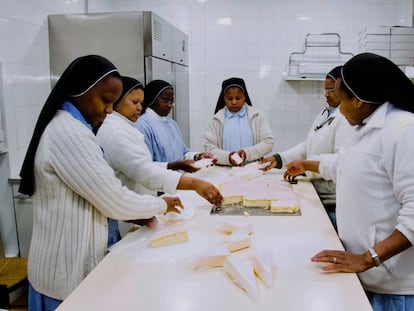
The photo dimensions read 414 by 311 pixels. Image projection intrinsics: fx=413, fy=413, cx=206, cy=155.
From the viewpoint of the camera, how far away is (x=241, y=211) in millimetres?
1960

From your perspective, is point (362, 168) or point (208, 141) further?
point (208, 141)

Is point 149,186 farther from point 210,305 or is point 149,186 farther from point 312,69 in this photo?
point 312,69

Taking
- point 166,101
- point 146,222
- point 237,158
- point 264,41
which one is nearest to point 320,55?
point 264,41

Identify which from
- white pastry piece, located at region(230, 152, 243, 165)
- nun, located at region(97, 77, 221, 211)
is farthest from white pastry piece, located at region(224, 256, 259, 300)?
white pastry piece, located at region(230, 152, 243, 165)

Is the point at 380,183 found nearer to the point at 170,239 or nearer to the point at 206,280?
the point at 206,280

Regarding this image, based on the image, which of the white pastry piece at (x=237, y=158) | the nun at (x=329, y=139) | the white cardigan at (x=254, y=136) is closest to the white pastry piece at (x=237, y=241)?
the nun at (x=329, y=139)

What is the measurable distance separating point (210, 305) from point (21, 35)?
2595 mm

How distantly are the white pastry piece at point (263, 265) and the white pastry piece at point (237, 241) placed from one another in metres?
0.12

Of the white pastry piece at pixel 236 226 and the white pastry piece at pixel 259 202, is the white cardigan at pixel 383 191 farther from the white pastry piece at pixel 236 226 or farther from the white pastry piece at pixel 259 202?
the white pastry piece at pixel 259 202

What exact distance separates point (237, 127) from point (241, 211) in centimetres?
158

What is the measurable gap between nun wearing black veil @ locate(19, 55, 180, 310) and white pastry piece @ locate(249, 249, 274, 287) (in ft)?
1.64

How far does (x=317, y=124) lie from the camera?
9.04 feet

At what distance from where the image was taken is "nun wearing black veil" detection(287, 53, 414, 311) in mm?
1285

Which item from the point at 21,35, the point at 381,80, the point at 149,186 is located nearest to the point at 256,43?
the point at 21,35
